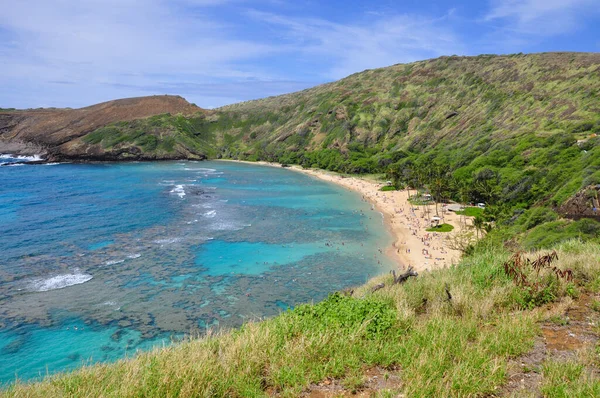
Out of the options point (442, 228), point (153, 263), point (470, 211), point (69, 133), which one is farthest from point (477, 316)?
point (69, 133)

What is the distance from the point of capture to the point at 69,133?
554ft

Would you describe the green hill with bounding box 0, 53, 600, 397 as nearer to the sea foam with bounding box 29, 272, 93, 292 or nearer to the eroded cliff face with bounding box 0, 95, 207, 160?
the sea foam with bounding box 29, 272, 93, 292

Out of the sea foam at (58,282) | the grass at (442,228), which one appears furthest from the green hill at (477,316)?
the sea foam at (58,282)

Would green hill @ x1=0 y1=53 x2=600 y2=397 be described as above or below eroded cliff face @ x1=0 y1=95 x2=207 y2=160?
below

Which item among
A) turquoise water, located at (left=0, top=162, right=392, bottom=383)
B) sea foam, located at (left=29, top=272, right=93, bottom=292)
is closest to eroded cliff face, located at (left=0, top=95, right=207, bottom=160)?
turquoise water, located at (left=0, top=162, right=392, bottom=383)

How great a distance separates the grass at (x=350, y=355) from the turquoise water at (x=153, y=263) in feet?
12.7

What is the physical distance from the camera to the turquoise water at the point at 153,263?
2544 cm

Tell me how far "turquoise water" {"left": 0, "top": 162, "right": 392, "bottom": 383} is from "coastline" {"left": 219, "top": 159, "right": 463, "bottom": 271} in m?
2.38

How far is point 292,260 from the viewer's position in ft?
134

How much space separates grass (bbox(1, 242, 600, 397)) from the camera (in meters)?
5.55

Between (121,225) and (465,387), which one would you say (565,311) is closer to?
(465,387)

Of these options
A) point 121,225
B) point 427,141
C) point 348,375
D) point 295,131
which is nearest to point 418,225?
point 121,225

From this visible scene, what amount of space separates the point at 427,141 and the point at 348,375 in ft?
391

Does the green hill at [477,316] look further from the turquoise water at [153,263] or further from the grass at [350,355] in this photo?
the turquoise water at [153,263]
